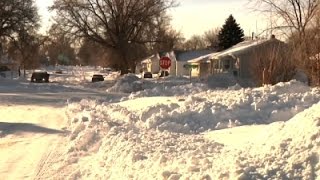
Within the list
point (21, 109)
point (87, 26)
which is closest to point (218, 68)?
point (87, 26)

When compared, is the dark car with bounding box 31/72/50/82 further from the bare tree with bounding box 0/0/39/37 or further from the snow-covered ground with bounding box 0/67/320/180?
the snow-covered ground with bounding box 0/67/320/180

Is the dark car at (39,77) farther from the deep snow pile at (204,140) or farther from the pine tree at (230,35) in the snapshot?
the deep snow pile at (204,140)

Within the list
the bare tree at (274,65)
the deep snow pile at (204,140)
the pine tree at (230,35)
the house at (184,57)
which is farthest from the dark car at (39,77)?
the deep snow pile at (204,140)

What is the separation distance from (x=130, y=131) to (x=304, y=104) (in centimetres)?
502

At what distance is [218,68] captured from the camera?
6306 cm

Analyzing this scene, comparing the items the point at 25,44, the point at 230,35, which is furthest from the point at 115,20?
the point at 230,35

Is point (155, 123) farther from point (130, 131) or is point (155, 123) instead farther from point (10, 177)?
point (10, 177)

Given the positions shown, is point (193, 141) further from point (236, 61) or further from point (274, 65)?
point (236, 61)

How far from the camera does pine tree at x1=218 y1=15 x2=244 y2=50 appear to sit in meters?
78.4

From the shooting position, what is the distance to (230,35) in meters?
79.4

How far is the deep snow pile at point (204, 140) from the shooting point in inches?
269

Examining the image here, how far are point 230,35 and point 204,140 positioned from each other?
7023 centimetres

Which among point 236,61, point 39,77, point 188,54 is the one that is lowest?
point 39,77

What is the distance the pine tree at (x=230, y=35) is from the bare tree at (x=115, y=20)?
2017 centimetres
